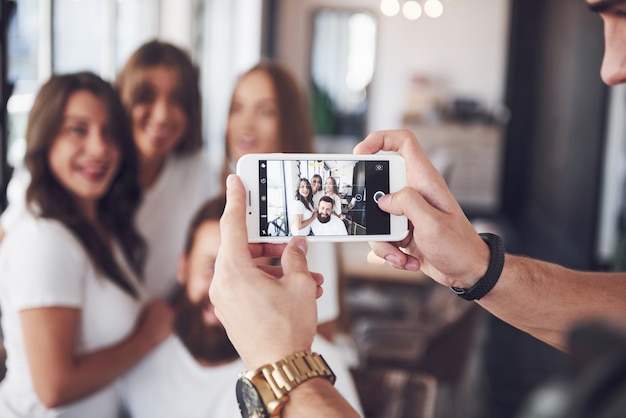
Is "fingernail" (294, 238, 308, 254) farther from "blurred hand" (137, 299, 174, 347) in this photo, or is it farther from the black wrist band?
"blurred hand" (137, 299, 174, 347)

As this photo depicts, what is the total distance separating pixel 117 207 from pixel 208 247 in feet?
1.03

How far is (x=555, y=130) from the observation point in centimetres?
672

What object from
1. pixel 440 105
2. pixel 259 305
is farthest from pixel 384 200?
pixel 440 105

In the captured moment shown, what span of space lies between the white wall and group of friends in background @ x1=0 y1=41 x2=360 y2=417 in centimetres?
662

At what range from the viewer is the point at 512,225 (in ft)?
24.9

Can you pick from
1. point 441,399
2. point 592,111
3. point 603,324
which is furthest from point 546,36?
point 603,324

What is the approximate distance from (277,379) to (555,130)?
6.61 meters

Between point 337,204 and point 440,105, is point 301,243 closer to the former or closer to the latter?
point 337,204

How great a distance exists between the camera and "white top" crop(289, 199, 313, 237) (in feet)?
2.74

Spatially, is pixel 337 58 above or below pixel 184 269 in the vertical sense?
above

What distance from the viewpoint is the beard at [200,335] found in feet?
4.80

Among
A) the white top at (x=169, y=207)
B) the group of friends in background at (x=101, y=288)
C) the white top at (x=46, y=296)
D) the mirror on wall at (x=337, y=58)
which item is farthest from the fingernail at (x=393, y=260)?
the mirror on wall at (x=337, y=58)

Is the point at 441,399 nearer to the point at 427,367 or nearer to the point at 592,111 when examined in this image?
the point at 427,367

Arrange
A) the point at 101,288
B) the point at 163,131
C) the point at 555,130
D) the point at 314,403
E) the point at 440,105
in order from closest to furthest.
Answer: the point at 314,403
the point at 101,288
the point at 163,131
the point at 555,130
the point at 440,105
